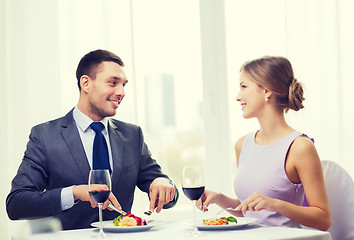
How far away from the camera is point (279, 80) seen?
2312 mm

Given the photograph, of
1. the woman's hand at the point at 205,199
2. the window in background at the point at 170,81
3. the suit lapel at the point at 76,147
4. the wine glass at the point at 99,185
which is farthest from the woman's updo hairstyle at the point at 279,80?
the window in background at the point at 170,81

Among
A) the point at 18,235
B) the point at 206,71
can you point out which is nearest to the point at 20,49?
the point at 206,71

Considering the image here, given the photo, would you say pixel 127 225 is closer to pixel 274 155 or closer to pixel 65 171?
pixel 65 171

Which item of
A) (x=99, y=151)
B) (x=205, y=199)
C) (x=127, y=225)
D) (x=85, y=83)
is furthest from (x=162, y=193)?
(x=85, y=83)

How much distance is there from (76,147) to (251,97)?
0.86 meters

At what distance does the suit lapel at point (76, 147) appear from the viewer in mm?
2324

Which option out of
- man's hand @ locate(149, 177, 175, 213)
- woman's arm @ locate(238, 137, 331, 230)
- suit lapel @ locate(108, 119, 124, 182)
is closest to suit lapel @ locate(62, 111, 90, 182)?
suit lapel @ locate(108, 119, 124, 182)

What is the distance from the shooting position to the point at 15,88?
10.3ft

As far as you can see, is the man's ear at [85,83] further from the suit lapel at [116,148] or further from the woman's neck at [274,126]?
the woman's neck at [274,126]

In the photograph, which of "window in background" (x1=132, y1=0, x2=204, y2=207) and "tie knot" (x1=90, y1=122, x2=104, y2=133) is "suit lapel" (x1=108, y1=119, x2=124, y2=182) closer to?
"tie knot" (x1=90, y1=122, x2=104, y2=133)

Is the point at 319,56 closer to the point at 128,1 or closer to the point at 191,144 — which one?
the point at 191,144

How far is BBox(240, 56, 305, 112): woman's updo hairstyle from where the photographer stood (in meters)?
2.29

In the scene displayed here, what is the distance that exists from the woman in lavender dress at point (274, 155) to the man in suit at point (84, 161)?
362mm

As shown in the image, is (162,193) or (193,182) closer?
(193,182)
